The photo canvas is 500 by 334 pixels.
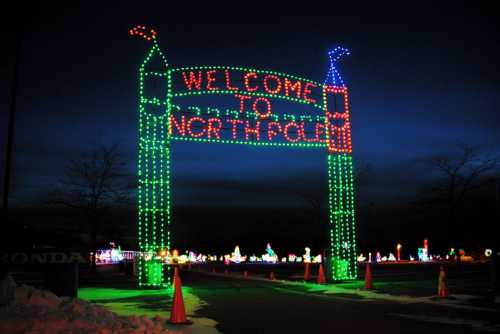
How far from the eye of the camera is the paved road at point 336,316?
10297mm

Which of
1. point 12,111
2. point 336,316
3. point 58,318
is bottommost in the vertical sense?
point 336,316

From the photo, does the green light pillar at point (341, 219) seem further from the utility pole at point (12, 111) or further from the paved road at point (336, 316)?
the utility pole at point (12, 111)

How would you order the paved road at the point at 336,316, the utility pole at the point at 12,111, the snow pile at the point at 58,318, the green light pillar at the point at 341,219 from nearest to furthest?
the snow pile at the point at 58,318 < the paved road at the point at 336,316 < the utility pole at the point at 12,111 < the green light pillar at the point at 341,219

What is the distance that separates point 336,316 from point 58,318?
624 centimetres

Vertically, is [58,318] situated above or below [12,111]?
below

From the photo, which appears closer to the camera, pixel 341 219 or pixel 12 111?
pixel 12 111

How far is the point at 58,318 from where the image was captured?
800 cm

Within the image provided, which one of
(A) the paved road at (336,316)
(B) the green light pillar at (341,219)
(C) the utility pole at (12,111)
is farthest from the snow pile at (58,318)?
(B) the green light pillar at (341,219)

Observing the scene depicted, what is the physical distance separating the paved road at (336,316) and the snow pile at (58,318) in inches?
87.7

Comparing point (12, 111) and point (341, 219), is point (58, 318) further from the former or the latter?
point (341, 219)

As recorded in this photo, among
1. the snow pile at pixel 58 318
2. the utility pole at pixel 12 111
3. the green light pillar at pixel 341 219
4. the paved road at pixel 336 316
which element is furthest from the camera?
the green light pillar at pixel 341 219

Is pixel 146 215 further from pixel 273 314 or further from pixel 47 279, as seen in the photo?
pixel 273 314

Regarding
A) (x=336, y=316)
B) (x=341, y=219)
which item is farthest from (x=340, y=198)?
(x=336, y=316)

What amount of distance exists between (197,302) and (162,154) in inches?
287
